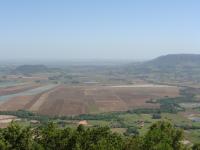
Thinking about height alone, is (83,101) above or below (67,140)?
below

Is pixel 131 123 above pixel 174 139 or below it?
below

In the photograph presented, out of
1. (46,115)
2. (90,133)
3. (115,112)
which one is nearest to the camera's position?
(90,133)

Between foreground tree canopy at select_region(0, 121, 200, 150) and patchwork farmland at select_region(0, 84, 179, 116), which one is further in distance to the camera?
patchwork farmland at select_region(0, 84, 179, 116)

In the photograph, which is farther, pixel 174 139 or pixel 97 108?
pixel 97 108

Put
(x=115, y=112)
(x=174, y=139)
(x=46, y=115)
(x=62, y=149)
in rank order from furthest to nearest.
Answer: (x=115, y=112)
(x=46, y=115)
(x=174, y=139)
(x=62, y=149)

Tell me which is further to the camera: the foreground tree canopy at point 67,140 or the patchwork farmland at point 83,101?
the patchwork farmland at point 83,101

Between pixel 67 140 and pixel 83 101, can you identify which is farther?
pixel 83 101

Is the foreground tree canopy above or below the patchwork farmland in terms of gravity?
above

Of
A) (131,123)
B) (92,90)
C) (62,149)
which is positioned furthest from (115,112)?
(62,149)

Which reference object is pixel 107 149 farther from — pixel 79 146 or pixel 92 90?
pixel 92 90

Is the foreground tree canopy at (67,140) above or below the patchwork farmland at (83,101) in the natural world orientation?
above

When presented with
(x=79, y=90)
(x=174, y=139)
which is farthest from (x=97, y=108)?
(x=174, y=139)
